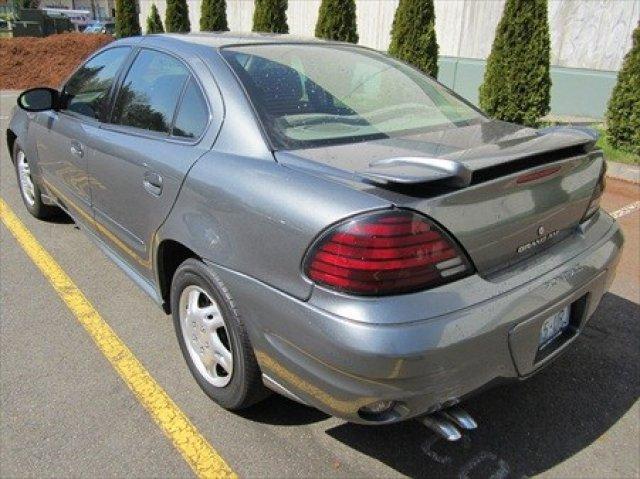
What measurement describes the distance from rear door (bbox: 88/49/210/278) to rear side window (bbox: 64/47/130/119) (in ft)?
0.71

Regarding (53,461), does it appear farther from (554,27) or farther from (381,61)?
(554,27)

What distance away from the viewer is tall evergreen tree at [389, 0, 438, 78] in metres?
9.27

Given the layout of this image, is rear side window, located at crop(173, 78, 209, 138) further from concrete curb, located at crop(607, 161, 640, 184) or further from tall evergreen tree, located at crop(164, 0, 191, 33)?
tall evergreen tree, located at crop(164, 0, 191, 33)

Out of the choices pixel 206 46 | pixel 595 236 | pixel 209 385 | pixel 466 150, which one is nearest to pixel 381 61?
pixel 206 46

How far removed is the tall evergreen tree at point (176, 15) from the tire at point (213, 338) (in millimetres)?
14675

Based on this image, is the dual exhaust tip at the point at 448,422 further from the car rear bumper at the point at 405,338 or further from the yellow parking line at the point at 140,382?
the yellow parking line at the point at 140,382

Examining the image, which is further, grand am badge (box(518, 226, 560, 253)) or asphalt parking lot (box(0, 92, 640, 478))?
asphalt parking lot (box(0, 92, 640, 478))

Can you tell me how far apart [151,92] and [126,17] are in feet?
55.0

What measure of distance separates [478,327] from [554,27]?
360 inches

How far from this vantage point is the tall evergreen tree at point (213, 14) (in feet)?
48.2

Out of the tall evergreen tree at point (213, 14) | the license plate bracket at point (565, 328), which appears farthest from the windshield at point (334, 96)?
the tall evergreen tree at point (213, 14)

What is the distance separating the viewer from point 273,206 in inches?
81.1

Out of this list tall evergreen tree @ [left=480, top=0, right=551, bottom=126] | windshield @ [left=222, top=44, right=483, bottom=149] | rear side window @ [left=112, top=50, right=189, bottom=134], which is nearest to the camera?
windshield @ [left=222, top=44, right=483, bottom=149]

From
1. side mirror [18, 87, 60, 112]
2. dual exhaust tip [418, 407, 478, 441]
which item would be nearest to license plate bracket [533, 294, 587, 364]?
dual exhaust tip [418, 407, 478, 441]
